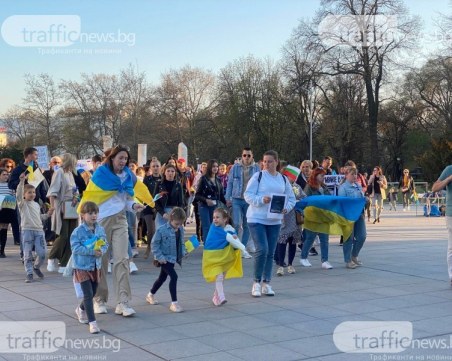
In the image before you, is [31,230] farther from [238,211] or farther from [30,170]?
[238,211]

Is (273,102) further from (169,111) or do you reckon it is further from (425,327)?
(425,327)

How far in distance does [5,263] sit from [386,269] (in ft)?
21.3

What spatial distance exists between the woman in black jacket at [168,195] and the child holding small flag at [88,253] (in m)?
4.31

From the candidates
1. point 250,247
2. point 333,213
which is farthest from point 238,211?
point 333,213

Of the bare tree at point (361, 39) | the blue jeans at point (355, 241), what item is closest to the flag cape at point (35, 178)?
the blue jeans at point (355, 241)

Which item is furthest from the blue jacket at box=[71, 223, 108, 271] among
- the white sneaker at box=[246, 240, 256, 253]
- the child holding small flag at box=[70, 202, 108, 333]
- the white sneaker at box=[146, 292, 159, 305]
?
the white sneaker at box=[246, 240, 256, 253]

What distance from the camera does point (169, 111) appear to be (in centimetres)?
5628

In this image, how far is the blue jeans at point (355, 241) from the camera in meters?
10.9

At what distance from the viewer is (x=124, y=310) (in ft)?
23.4

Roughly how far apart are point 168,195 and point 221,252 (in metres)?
3.34

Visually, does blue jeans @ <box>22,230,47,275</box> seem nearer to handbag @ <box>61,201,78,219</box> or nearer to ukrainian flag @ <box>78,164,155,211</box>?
handbag @ <box>61,201,78,219</box>

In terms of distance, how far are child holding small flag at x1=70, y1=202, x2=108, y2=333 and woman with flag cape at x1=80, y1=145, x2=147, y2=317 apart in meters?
0.43

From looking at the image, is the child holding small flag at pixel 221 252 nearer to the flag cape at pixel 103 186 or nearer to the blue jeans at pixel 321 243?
the flag cape at pixel 103 186

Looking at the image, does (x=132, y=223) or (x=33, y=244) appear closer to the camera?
(x=33, y=244)
